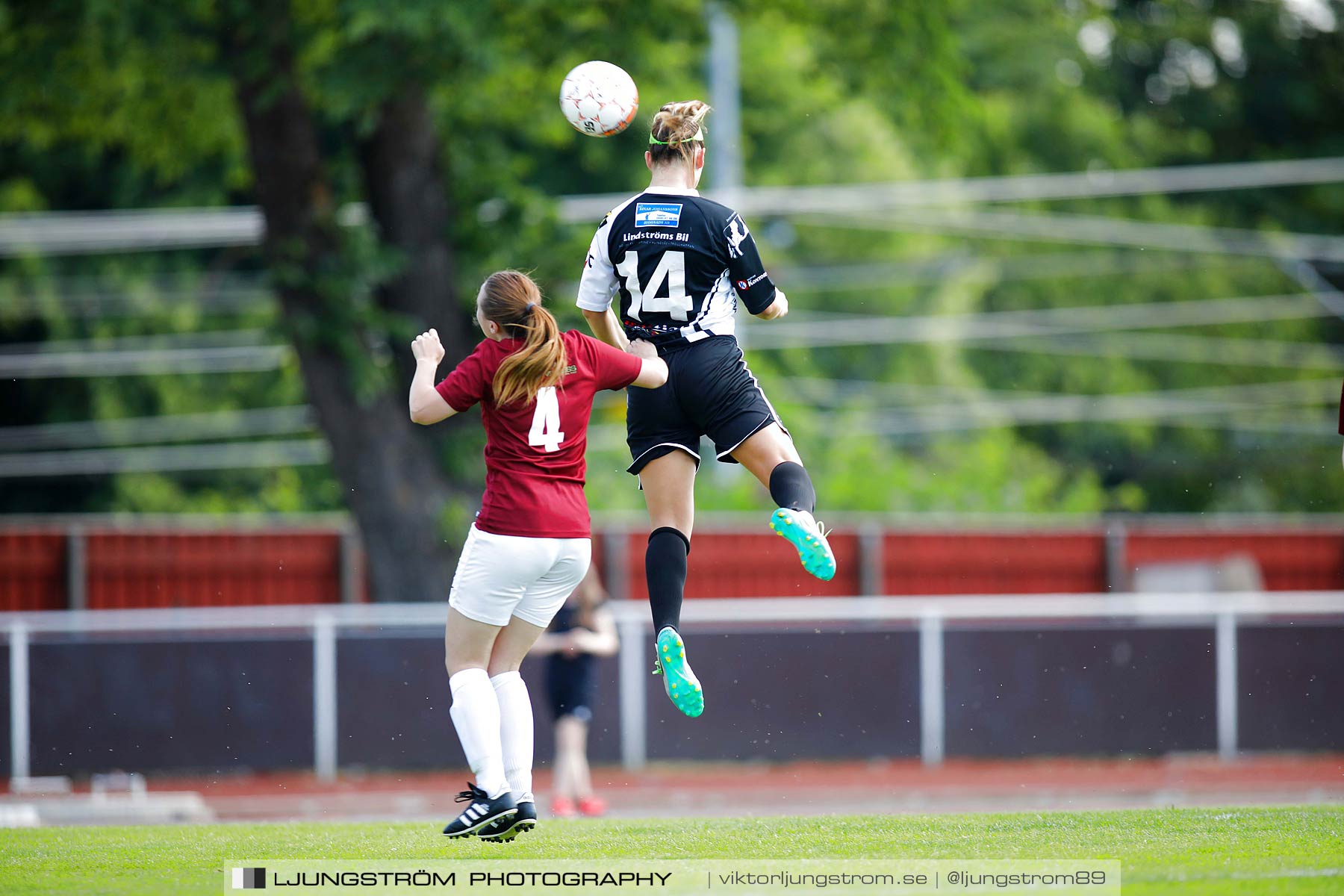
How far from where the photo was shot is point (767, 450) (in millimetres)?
6609

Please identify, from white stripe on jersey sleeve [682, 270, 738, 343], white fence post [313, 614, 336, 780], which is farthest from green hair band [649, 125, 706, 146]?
white fence post [313, 614, 336, 780]

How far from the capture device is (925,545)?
2034 centimetres

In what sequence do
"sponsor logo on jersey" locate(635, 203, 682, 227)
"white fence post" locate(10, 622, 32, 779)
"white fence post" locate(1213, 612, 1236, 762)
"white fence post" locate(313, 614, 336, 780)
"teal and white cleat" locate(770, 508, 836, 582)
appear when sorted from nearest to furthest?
"teal and white cleat" locate(770, 508, 836, 582), "sponsor logo on jersey" locate(635, 203, 682, 227), "white fence post" locate(10, 622, 32, 779), "white fence post" locate(313, 614, 336, 780), "white fence post" locate(1213, 612, 1236, 762)

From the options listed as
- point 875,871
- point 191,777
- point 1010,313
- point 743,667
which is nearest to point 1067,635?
point 743,667

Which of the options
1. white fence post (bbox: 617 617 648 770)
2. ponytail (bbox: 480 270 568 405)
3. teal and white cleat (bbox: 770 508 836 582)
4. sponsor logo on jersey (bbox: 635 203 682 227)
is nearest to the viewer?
ponytail (bbox: 480 270 568 405)

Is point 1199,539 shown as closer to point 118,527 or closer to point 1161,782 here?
point 1161,782

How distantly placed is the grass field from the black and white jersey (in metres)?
2.20

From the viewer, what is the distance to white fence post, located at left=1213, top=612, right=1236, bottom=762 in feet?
46.6

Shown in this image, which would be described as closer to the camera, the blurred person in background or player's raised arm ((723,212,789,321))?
player's raised arm ((723,212,789,321))

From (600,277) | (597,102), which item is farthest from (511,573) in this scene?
(597,102)

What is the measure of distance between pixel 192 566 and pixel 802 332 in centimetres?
1473

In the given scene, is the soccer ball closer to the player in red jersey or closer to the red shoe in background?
the player in red jersey

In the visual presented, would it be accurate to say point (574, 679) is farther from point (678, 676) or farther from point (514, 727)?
point (678, 676)

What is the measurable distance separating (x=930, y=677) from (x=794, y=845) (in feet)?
27.2
